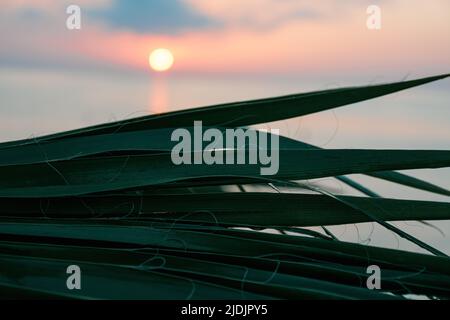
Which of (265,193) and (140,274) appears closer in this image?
(140,274)

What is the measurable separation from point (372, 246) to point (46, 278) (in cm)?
37

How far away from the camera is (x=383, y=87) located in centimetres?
104

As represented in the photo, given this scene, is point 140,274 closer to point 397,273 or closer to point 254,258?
point 254,258
